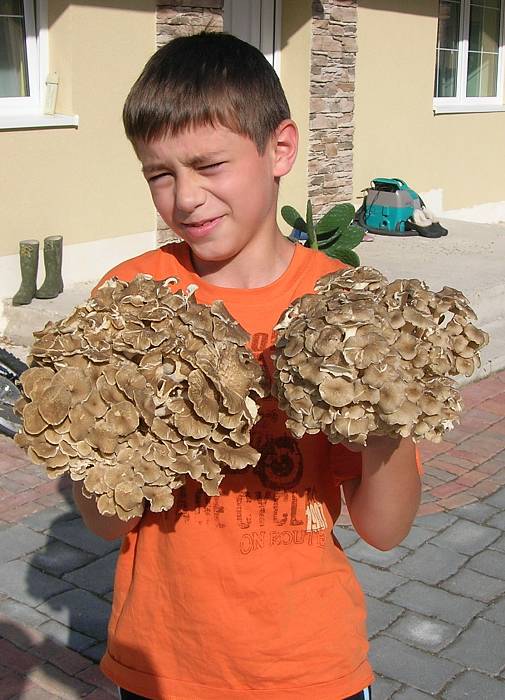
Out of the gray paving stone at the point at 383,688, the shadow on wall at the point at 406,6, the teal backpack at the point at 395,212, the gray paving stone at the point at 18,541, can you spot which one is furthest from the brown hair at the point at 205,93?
the shadow on wall at the point at 406,6

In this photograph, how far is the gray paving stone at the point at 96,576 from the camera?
405 centimetres

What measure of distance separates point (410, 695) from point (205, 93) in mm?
2474

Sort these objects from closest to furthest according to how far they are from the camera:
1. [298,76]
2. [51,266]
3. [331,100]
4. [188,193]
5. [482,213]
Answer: [188,193] → [51,266] → [298,76] → [331,100] → [482,213]

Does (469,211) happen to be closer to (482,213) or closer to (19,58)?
(482,213)

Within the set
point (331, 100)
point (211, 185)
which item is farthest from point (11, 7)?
point (211, 185)

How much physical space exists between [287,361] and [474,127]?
12.5 metres

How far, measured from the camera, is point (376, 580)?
422 centimetres

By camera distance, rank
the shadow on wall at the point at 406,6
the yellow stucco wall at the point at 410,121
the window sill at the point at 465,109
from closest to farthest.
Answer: the shadow on wall at the point at 406,6 → the yellow stucco wall at the point at 410,121 → the window sill at the point at 465,109

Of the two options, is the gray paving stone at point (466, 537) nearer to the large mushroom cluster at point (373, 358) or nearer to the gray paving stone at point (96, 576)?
the gray paving stone at point (96, 576)

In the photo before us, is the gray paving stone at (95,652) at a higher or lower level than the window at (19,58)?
lower

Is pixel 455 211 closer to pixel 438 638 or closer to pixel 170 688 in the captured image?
pixel 438 638

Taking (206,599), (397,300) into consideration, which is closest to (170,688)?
(206,599)

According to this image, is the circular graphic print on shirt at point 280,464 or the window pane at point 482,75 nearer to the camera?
the circular graphic print on shirt at point 280,464

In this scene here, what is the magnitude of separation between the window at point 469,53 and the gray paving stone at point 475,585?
965 cm
